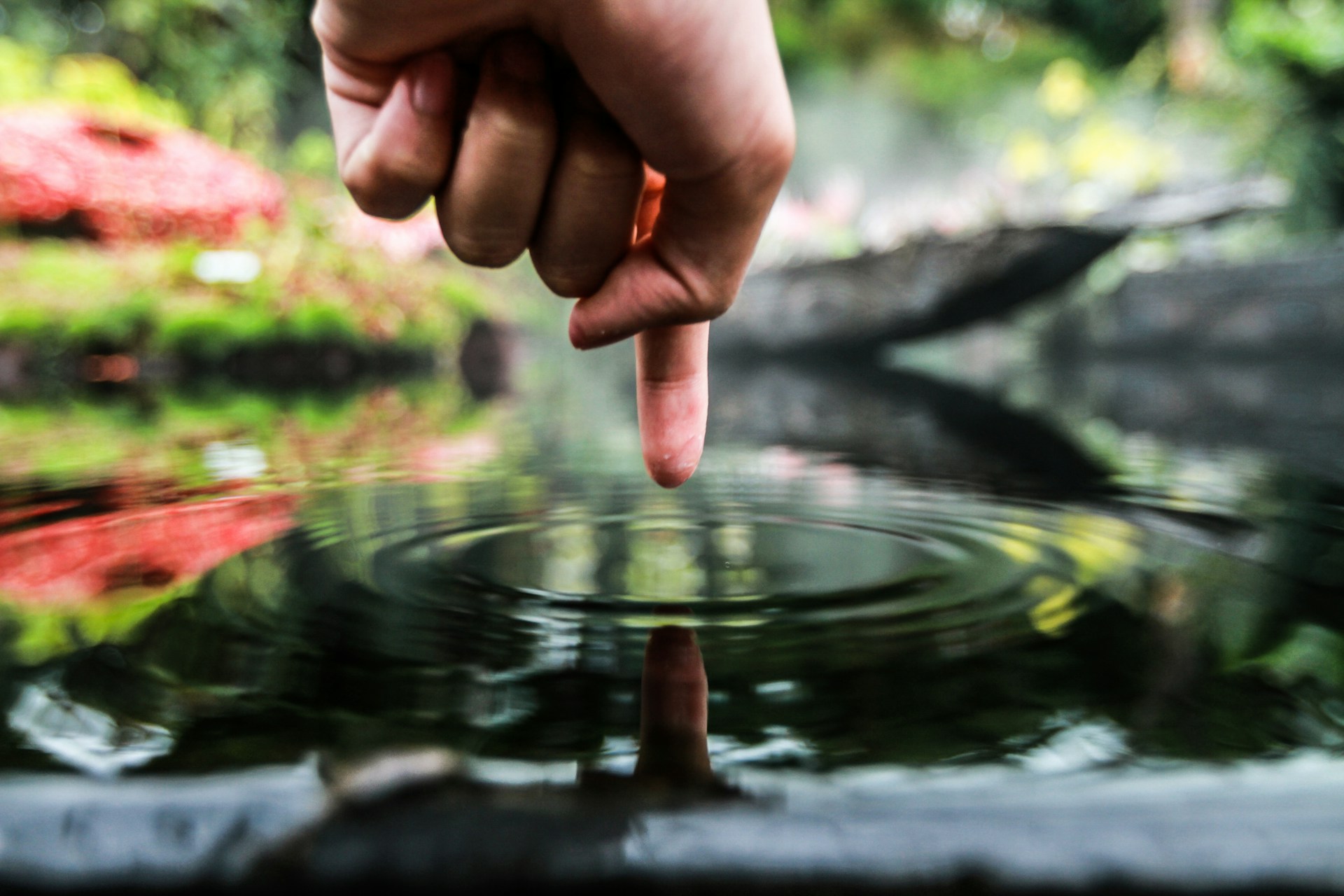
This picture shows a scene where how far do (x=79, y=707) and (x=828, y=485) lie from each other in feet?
2.95

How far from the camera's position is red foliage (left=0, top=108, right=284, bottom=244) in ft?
22.4

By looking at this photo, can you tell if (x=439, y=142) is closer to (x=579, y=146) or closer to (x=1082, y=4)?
(x=579, y=146)

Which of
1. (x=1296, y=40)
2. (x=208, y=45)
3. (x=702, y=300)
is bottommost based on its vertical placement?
(x=702, y=300)

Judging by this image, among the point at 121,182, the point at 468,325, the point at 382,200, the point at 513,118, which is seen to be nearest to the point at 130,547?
the point at 382,200

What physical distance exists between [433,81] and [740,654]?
39cm

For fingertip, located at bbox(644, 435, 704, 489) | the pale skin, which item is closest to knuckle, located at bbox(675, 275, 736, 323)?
the pale skin

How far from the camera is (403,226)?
24.8 ft

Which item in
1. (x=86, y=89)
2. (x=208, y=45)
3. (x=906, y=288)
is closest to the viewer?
(x=208, y=45)

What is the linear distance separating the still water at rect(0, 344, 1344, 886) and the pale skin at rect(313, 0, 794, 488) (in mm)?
201

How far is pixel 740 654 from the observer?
1.78 feet

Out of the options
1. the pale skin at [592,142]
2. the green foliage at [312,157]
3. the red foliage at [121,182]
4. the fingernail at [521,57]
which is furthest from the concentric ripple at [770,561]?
the green foliage at [312,157]

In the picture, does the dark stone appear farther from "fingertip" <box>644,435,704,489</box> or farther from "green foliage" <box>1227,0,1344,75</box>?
"fingertip" <box>644,435,704,489</box>

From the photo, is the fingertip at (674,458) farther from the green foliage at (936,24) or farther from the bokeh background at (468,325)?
the green foliage at (936,24)

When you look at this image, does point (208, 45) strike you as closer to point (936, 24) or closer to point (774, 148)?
point (774, 148)
